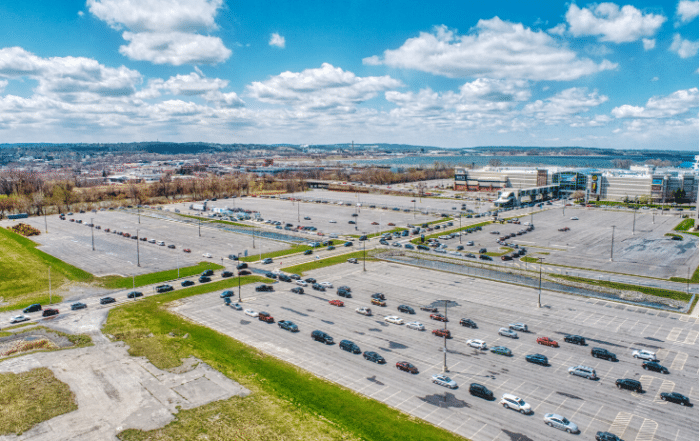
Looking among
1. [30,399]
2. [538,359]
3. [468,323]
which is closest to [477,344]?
[468,323]

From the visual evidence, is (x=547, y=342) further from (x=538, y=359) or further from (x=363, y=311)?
(x=363, y=311)

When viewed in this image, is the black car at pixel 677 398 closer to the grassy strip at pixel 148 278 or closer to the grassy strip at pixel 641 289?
the grassy strip at pixel 641 289

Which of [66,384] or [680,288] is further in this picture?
[680,288]

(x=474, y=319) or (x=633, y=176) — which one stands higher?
(x=633, y=176)

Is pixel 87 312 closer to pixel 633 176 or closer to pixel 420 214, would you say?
pixel 420 214

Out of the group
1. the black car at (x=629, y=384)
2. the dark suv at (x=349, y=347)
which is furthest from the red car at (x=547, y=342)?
the dark suv at (x=349, y=347)

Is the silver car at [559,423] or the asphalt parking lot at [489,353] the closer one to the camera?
the silver car at [559,423]

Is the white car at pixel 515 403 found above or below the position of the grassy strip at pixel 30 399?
above

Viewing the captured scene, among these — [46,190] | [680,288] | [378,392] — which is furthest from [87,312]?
[46,190]
